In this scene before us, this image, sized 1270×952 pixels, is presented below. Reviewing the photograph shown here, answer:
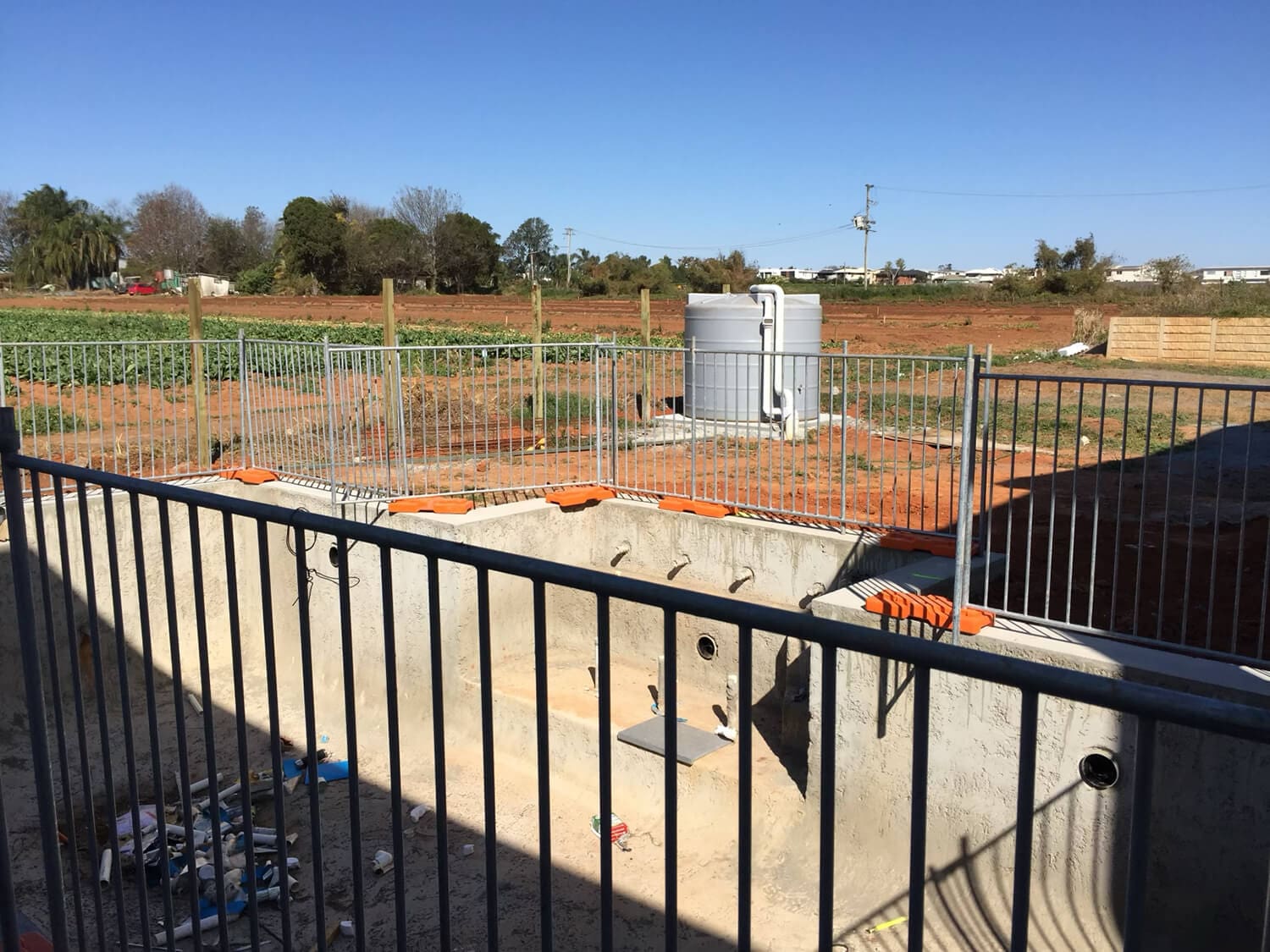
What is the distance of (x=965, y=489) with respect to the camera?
5879mm

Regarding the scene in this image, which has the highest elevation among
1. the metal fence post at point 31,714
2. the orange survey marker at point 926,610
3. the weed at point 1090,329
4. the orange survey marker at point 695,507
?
the weed at point 1090,329

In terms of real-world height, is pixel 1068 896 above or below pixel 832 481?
below

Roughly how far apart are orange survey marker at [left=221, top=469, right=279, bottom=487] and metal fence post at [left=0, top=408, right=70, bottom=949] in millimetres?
8317

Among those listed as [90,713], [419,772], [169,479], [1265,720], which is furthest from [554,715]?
[1265,720]

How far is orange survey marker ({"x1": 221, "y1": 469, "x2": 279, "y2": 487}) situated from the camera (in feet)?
36.3

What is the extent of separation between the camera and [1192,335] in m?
26.5

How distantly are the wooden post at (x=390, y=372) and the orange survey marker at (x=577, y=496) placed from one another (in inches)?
69.7

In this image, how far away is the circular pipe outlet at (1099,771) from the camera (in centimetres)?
546

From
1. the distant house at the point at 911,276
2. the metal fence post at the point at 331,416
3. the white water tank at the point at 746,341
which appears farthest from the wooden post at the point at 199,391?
the distant house at the point at 911,276

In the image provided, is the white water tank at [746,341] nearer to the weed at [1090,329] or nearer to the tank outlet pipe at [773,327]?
the tank outlet pipe at [773,327]

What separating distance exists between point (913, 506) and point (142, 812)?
7273mm

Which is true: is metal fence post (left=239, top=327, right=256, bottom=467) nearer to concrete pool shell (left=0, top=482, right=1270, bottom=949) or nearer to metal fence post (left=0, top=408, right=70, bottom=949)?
concrete pool shell (left=0, top=482, right=1270, bottom=949)

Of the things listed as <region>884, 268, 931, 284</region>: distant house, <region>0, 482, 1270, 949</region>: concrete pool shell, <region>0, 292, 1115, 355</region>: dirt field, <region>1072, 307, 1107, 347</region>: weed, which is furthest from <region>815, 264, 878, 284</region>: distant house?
<region>0, 482, 1270, 949</region>: concrete pool shell

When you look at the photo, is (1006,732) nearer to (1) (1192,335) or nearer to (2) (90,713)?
(2) (90,713)
